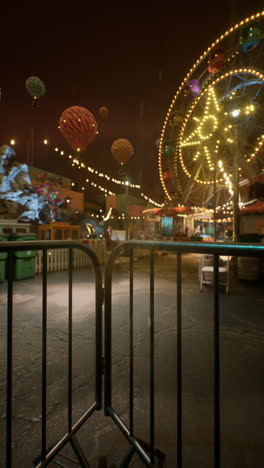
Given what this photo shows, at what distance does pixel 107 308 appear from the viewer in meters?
1.84

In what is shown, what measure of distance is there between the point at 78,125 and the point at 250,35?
10704mm

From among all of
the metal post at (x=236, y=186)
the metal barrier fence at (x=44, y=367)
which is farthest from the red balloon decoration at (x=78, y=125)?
the metal barrier fence at (x=44, y=367)

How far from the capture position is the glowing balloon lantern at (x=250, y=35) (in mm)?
10781

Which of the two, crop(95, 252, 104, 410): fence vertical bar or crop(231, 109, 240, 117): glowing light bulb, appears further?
crop(231, 109, 240, 117): glowing light bulb

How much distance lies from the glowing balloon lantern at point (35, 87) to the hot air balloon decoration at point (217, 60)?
34.8 ft

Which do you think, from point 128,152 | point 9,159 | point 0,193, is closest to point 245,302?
point 128,152

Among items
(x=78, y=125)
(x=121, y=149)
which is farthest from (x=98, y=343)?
(x=121, y=149)

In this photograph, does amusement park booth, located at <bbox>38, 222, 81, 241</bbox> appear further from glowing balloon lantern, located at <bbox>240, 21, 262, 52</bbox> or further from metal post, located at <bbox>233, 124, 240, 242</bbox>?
glowing balloon lantern, located at <bbox>240, 21, 262, 52</bbox>

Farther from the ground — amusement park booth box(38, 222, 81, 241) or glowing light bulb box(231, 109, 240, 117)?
glowing light bulb box(231, 109, 240, 117)

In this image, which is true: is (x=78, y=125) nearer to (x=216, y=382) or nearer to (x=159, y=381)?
(x=159, y=381)

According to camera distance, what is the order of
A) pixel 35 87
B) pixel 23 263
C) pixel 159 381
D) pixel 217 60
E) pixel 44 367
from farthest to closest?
pixel 217 60
pixel 35 87
pixel 23 263
pixel 159 381
pixel 44 367

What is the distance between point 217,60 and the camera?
43.8ft

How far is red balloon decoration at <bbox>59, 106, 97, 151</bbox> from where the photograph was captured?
7109mm

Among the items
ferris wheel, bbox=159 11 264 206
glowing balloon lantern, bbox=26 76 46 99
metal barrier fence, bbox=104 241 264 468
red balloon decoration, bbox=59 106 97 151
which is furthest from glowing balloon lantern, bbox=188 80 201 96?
metal barrier fence, bbox=104 241 264 468
